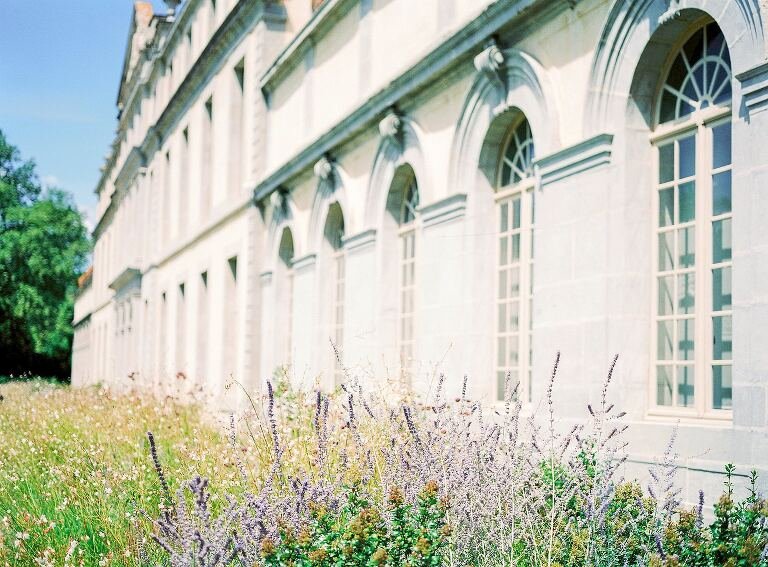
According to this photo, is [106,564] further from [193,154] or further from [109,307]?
[109,307]

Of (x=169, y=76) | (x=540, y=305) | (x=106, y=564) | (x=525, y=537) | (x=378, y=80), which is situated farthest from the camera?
(x=169, y=76)

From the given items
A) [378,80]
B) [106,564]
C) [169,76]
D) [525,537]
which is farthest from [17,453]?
[169,76]

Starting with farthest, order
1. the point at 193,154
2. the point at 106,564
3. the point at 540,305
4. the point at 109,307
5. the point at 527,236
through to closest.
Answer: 1. the point at 109,307
2. the point at 193,154
3. the point at 527,236
4. the point at 540,305
5. the point at 106,564

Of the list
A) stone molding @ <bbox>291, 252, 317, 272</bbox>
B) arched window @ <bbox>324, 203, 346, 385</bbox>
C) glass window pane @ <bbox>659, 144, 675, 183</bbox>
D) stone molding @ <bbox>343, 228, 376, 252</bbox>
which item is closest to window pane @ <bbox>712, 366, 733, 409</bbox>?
glass window pane @ <bbox>659, 144, 675, 183</bbox>

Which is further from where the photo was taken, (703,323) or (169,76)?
(169,76)

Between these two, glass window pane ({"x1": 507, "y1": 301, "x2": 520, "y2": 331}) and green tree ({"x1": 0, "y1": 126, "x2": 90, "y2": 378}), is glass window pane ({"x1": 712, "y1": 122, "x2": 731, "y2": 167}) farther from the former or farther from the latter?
green tree ({"x1": 0, "y1": 126, "x2": 90, "y2": 378})

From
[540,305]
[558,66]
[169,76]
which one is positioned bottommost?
[540,305]

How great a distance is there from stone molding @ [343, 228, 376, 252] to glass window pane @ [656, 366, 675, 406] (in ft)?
19.2

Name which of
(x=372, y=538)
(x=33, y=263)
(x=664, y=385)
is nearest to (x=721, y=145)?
(x=664, y=385)

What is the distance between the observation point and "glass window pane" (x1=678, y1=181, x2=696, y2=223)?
7.48 m

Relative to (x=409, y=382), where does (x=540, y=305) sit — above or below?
above

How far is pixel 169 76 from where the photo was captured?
29922 mm

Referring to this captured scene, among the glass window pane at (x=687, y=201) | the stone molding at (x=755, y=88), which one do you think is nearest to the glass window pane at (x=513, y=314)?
the glass window pane at (x=687, y=201)

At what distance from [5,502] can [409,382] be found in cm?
448
